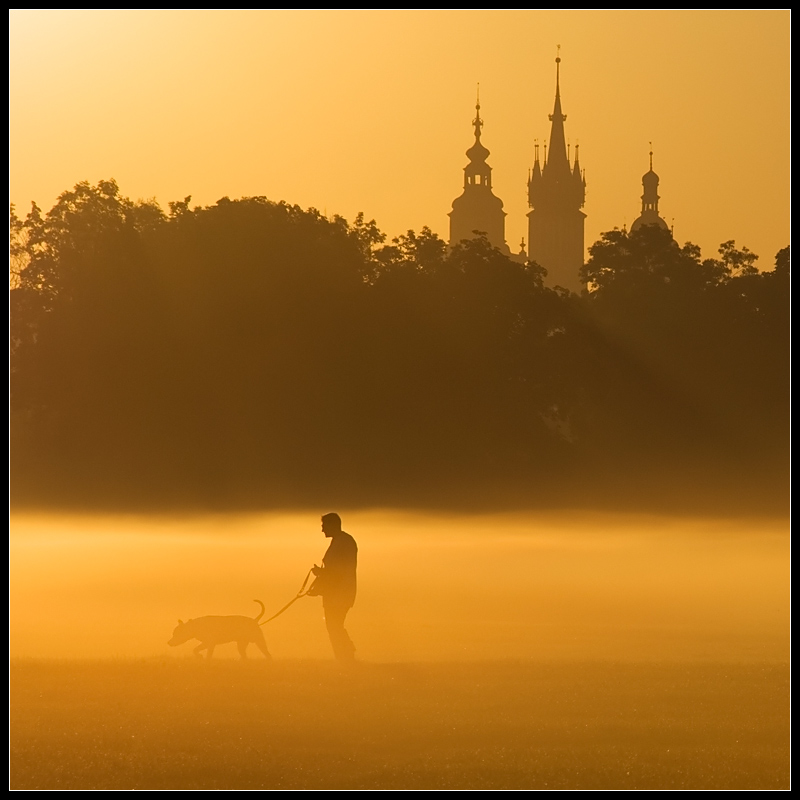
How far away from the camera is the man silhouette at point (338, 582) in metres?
23.0

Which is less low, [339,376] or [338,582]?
[339,376]

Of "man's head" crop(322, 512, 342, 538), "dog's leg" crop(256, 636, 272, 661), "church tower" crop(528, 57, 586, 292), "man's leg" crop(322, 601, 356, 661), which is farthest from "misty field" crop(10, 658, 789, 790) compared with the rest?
"church tower" crop(528, 57, 586, 292)

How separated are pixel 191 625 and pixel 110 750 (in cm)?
515

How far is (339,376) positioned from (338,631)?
2789cm

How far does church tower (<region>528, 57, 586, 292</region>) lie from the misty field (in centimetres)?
13074

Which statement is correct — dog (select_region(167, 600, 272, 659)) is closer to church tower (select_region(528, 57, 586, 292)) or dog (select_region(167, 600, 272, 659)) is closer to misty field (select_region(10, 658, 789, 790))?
misty field (select_region(10, 658, 789, 790))

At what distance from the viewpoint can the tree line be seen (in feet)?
163

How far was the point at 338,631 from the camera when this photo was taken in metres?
23.2

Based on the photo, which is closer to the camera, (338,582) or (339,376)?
(338,582)

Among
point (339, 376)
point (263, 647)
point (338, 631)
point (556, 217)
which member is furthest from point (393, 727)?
point (556, 217)

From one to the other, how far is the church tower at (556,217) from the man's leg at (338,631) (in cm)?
12962

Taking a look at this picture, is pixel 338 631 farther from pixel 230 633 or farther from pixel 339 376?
pixel 339 376

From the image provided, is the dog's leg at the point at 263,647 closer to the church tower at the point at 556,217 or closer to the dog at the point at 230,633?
the dog at the point at 230,633

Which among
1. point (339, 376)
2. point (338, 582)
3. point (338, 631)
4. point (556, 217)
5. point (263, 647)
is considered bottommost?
point (263, 647)
